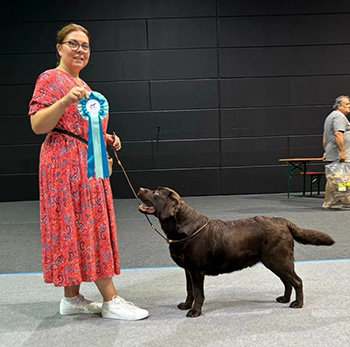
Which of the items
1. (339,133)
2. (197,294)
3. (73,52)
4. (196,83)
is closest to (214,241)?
(197,294)

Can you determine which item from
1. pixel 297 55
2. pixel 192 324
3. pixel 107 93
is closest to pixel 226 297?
pixel 192 324

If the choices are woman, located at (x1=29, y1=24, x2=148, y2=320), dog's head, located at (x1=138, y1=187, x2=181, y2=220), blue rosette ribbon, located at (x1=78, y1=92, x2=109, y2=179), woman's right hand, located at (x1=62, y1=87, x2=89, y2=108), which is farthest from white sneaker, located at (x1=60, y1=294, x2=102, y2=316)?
woman's right hand, located at (x1=62, y1=87, x2=89, y2=108)

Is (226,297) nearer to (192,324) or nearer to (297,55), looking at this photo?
(192,324)

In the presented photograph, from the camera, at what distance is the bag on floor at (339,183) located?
17.2ft

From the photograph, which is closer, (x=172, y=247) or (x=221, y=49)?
(x=172, y=247)

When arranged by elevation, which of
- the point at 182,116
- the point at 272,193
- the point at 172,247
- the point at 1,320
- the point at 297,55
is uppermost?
the point at 297,55

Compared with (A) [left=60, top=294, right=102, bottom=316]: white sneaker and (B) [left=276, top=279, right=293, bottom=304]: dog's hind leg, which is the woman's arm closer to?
(A) [left=60, top=294, right=102, bottom=316]: white sneaker

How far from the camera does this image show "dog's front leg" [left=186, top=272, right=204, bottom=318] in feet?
6.79

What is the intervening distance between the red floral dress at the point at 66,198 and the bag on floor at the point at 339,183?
13.4 feet

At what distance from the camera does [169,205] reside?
2033mm

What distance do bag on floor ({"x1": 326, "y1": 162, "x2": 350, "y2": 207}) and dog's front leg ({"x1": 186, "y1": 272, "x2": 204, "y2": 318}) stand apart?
12.4 feet

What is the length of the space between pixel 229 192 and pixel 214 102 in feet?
5.40

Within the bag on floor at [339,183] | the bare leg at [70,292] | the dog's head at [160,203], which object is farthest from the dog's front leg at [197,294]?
the bag on floor at [339,183]

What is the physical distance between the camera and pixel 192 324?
6.47ft
